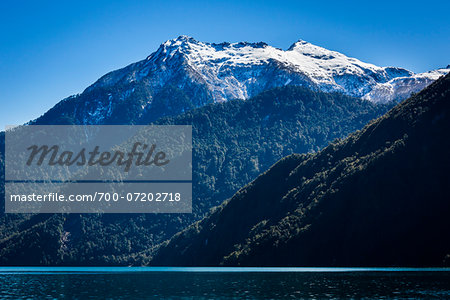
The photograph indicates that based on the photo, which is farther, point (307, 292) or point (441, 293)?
point (307, 292)

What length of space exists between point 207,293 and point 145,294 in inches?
475

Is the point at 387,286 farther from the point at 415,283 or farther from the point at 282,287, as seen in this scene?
the point at 282,287

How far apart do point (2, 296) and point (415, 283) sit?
273 ft

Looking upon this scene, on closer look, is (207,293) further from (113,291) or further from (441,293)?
(441,293)

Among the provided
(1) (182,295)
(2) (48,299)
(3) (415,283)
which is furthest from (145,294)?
(3) (415,283)

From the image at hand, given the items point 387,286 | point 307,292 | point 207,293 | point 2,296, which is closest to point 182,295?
point 207,293

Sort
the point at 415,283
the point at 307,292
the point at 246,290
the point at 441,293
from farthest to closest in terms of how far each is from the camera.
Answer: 1. the point at 415,283
2. the point at 246,290
3. the point at 307,292
4. the point at 441,293

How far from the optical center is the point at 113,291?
120625 millimetres

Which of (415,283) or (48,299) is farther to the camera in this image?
(415,283)

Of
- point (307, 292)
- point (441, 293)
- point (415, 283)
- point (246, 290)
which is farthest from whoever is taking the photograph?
point (415, 283)

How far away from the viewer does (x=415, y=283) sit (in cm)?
12325

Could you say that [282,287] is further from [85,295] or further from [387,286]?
[85,295]

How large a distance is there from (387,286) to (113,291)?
56475 mm

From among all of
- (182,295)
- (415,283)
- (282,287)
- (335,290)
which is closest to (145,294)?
(182,295)
